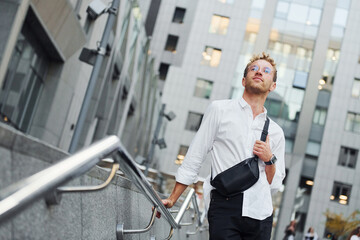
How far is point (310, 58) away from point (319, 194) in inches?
481

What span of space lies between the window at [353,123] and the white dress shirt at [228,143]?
1676 inches

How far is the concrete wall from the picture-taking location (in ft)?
6.44

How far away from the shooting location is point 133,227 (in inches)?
167

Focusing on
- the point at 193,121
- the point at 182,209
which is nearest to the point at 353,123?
the point at 193,121

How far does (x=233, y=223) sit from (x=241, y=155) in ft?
1.69

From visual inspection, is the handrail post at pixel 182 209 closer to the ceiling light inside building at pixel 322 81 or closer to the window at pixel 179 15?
the ceiling light inside building at pixel 322 81

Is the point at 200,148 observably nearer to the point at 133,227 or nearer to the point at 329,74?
the point at 133,227

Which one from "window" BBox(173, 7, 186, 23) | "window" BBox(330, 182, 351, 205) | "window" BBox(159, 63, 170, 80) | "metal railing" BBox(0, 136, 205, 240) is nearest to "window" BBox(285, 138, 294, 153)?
"window" BBox(330, 182, 351, 205)

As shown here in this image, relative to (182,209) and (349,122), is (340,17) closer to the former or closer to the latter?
(349,122)

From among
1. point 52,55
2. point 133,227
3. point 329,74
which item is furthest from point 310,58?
point 133,227

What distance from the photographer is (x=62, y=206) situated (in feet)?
8.46

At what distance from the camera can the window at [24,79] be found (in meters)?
14.2

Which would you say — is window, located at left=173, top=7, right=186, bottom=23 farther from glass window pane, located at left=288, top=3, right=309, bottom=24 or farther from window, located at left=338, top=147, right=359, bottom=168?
window, located at left=338, top=147, right=359, bottom=168

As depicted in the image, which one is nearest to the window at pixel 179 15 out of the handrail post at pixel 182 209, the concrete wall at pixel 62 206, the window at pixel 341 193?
the window at pixel 341 193
